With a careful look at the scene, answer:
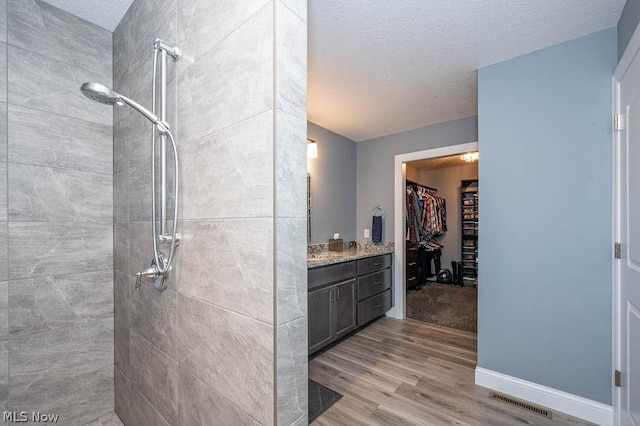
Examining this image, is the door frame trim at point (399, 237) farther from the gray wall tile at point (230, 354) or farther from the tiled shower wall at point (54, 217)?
the tiled shower wall at point (54, 217)

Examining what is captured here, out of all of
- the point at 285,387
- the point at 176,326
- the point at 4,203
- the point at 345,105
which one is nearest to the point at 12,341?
the point at 4,203

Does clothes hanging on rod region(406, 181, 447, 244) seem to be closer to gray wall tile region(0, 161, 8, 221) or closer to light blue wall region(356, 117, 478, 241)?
light blue wall region(356, 117, 478, 241)

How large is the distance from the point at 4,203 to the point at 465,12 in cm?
280

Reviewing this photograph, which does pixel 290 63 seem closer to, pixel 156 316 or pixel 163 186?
pixel 163 186

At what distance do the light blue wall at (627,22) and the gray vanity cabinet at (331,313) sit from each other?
256 centimetres

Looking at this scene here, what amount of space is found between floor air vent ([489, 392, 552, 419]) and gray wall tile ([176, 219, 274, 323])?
6.71 ft

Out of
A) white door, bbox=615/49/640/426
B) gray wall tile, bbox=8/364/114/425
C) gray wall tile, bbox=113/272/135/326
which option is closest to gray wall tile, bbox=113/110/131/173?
gray wall tile, bbox=113/272/135/326

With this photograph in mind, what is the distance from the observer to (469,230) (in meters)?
5.57

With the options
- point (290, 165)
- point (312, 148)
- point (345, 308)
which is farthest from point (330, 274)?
point (290, 165)

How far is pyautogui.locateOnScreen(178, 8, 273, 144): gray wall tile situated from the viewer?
0.85 meters

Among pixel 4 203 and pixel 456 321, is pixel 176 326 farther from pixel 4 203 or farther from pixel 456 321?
pixel 456 321

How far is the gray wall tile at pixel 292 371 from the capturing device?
2.71 ft

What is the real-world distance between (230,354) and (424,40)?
2.13 m

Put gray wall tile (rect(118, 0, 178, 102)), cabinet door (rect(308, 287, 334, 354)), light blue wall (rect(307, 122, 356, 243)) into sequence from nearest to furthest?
gray wall tile (rect(118, 0, 178, 102)) < cabinet door (rect(308, 287, 334, 354)) < light blue wall (rect(307, 122, 356, 243))
